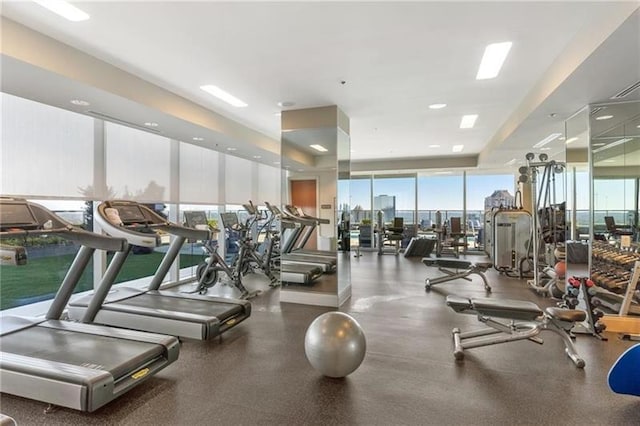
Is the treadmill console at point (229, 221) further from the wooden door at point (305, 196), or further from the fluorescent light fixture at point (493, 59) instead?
the fluorescent light fixture at point (493, 59)

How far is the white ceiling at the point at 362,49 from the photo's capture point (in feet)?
8.79

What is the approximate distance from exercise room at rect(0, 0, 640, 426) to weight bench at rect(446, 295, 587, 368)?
2cm

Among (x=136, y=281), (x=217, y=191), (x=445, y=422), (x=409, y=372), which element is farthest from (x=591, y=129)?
(x=136, y=281)

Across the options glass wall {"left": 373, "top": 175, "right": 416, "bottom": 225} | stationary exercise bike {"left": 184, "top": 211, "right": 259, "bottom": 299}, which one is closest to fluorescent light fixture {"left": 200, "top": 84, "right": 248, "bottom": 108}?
stationary exercise bike {"left": 184, "top": 211, "right": 259, "bottom": 299}

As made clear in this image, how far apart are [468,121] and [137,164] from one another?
18.5 feet

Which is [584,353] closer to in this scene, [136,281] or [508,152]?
[508,152]

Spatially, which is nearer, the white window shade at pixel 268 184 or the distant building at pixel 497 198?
the white window shade at pixel 268 184

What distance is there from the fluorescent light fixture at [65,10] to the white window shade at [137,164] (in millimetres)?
2439

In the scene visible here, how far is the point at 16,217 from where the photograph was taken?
278 cm

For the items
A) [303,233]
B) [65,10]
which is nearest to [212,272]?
[303,233]

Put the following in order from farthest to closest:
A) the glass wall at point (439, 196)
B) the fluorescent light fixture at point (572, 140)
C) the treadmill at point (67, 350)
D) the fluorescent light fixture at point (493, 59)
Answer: the glass wall at point (439, 196) < the fluorescent light fixture at point (572, 140) < the fluorescent light fixture at point (493, 59) < the treadmill at point (67, 350)

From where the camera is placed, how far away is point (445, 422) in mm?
2279

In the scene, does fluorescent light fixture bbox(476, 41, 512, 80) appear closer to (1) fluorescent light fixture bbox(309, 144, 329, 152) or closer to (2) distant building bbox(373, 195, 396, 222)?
(1) fluorescent light fixture bbox(309, 144, 329, 152)

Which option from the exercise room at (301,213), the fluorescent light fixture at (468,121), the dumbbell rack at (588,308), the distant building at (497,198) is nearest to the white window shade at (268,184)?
the exercise room at (301,213)
